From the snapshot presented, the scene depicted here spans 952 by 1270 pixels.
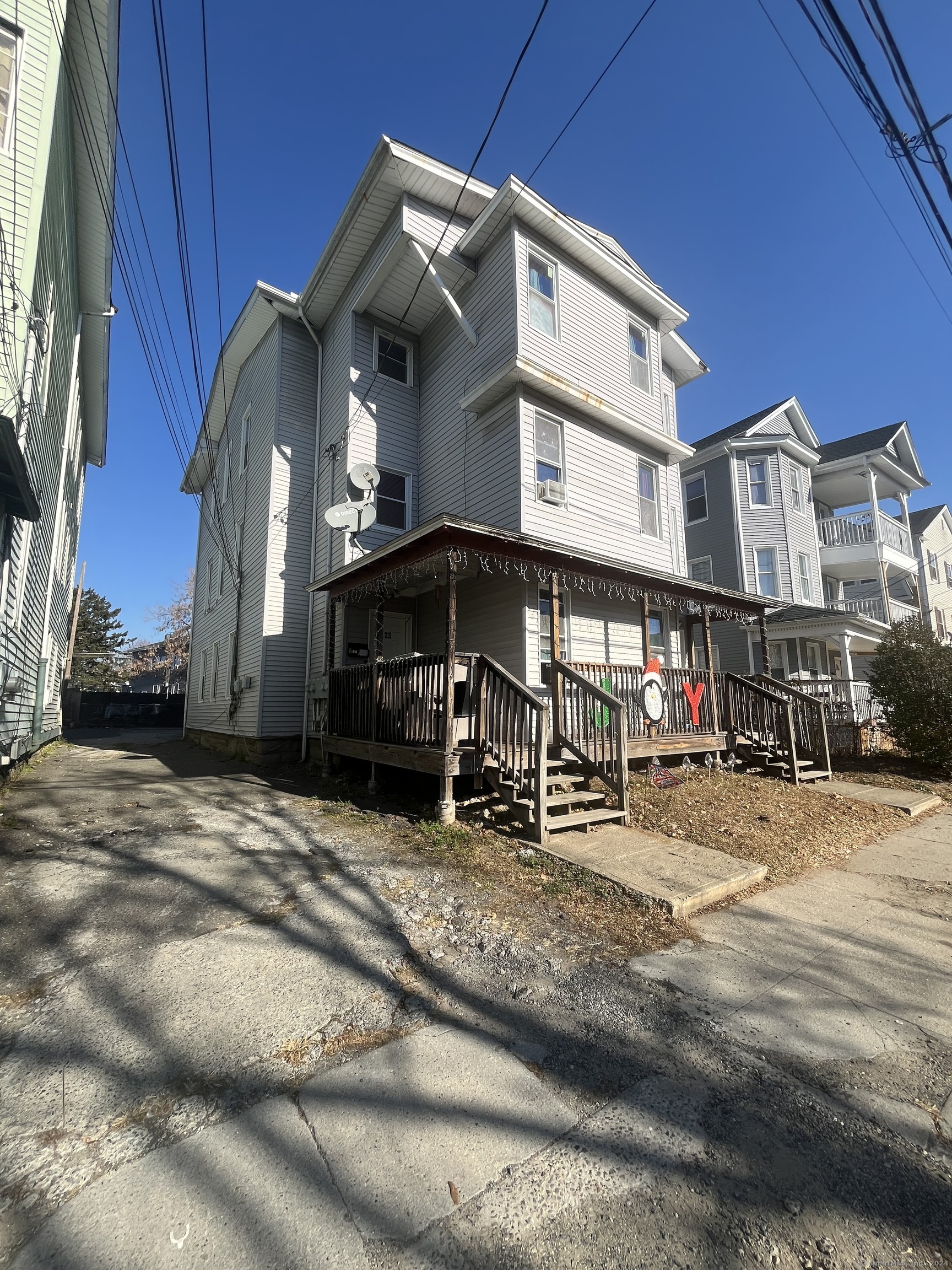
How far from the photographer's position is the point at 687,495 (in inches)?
876

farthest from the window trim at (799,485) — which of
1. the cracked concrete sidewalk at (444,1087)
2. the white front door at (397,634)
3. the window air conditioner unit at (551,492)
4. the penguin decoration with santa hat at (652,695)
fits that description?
the cracked concrete sidewalk at (444,1087)

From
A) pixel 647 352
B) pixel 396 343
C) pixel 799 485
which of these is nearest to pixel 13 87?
Answer: pixel 396 343

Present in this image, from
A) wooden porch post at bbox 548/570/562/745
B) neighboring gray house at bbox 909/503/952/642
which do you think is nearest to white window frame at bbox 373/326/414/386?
wooden porch post at bbox 548/570/562/745

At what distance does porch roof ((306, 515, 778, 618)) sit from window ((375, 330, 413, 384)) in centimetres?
563

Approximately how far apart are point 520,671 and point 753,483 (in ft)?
52.6

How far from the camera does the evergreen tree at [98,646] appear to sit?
129 ft

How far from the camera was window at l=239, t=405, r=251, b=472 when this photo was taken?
15484 mm

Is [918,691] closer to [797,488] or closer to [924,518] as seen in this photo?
[797,488]

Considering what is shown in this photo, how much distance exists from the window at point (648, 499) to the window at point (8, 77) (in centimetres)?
1080

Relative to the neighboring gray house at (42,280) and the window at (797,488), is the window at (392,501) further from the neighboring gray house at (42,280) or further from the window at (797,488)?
the window at (797,488)

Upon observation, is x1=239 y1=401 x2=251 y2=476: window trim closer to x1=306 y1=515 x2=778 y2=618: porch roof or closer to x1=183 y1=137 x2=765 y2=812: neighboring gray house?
x1=183 y1=137 x2=765 y2=812: neighboring gray house

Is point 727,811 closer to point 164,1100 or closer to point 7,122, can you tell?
point 164,1100

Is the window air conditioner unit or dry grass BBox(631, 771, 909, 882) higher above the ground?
the window air conditioner unit

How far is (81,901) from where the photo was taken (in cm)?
420
